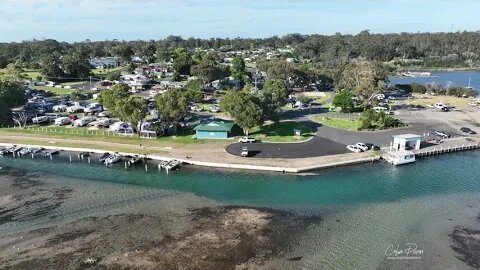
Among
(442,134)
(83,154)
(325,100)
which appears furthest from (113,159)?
(325,100)

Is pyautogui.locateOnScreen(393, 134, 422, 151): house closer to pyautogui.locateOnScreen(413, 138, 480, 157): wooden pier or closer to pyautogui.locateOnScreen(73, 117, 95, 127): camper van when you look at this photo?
pyautogui.locateOnScreen(413, 138, 480, 157): wooden pier

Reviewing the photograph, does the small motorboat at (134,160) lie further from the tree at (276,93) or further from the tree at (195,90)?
the tree at (195,90)

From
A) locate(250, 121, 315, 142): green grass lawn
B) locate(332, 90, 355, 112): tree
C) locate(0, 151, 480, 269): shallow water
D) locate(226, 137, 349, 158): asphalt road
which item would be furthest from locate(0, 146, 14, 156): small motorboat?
locate(332, 90, 355, 112): tree

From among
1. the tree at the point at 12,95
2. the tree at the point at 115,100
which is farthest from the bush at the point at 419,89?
the tree at the point at 12,95

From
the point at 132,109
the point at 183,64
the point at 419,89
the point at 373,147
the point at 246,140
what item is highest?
the point at 183,64

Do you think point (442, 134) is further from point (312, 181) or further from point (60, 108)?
point (60, 108)

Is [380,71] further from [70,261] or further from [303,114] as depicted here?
[70,261]
